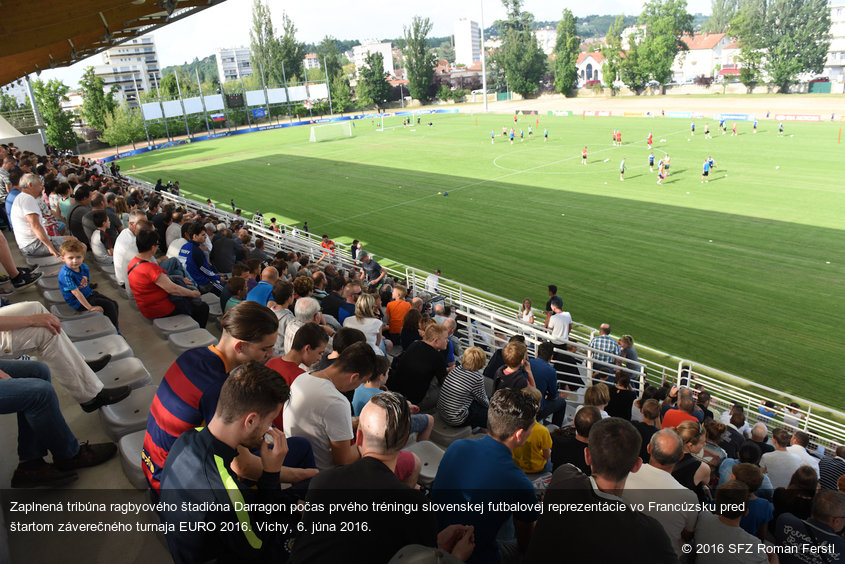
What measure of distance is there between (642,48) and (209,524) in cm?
8672

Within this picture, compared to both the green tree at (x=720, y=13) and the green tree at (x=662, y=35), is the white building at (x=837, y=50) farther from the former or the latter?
the green tree at (x=720, y=13)

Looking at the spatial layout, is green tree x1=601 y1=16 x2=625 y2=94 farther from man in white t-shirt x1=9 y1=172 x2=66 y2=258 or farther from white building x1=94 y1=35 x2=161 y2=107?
white building x1=94 y1=35 x2=161 y2=107

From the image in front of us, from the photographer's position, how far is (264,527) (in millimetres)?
2801

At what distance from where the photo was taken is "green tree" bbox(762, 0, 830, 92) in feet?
225

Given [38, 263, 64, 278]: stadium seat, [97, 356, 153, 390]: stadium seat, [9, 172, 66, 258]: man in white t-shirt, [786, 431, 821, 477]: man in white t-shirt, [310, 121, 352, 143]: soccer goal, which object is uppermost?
[9, 172, 66, 258]: man in white t-shirt

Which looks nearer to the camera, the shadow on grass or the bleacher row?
the bleacher row

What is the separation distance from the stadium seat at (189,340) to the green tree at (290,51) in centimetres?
9513

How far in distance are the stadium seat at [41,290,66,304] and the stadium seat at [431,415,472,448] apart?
490cm

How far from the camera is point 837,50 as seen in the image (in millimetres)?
83438

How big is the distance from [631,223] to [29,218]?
20.2m

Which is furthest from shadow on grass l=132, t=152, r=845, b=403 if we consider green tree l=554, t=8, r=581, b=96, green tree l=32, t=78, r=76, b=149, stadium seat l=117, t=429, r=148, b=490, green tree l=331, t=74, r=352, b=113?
green tree l=554, t=8, r=581, b=96

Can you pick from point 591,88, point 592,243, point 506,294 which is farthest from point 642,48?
point 506,294

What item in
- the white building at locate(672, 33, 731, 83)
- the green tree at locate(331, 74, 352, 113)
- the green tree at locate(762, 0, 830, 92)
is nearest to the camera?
the green tree at locate(762, 0, 830, 92)

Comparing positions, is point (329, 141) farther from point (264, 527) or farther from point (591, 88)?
point (264, 527)
